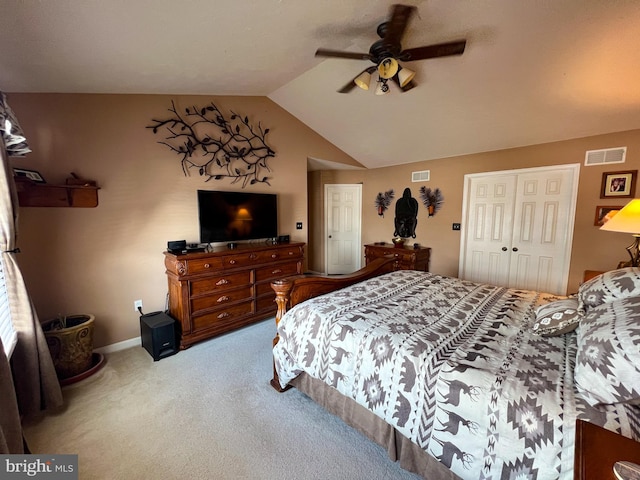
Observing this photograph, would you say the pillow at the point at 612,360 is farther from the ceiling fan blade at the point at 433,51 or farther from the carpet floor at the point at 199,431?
the ceiling fan blade at the point at 433,51

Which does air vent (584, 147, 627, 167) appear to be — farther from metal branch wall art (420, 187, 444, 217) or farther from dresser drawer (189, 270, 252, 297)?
dresser drawer (189, 270, 252, 297)

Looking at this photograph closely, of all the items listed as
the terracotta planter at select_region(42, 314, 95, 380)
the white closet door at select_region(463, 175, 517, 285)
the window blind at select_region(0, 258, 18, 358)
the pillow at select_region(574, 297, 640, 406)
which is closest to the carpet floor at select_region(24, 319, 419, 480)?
the terracotta planter at select_region(42, 314, 95, 380)

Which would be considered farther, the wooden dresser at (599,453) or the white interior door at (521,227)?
the white interior door at (521,227)

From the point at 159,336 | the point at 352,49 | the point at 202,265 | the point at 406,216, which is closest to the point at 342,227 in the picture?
the point at 406,216

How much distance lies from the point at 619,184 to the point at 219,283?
4762mm

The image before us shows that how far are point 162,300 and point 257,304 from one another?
3.57 ft

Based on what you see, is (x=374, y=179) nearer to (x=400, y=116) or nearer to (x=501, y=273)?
(x=400, y=116)

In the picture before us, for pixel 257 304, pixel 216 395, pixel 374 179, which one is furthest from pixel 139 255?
pixel 374 179

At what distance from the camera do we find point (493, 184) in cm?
392

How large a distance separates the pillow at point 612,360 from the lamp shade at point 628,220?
3.91 feet

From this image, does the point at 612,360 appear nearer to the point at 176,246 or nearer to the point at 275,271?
the point at 275,271

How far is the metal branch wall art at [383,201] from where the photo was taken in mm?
5082

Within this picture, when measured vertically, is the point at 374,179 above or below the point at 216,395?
above

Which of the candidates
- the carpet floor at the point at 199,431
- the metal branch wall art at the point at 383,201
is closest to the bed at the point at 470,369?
the carpet floor at the point at 199,431
